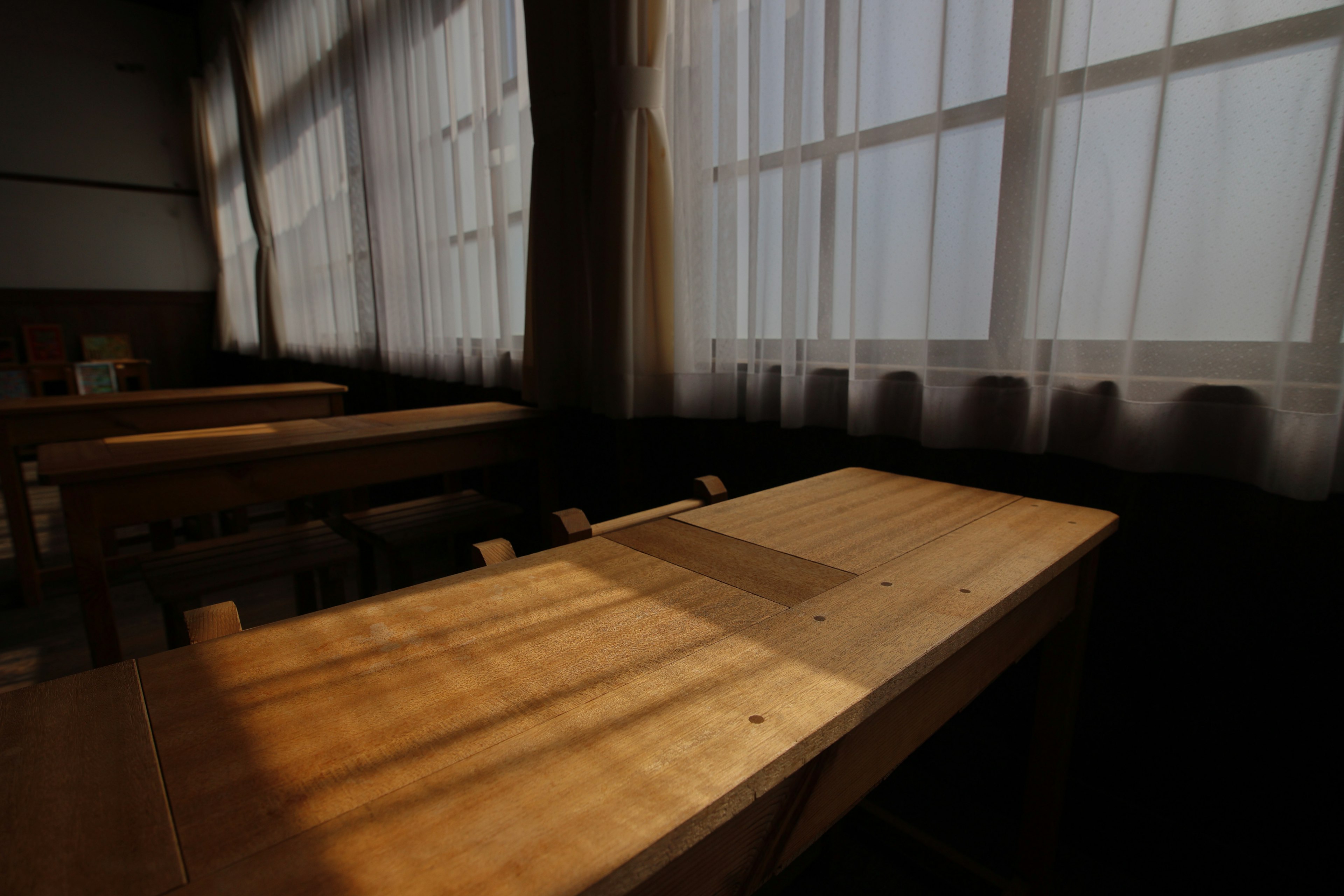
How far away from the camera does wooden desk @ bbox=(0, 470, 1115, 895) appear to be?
351 millimetres

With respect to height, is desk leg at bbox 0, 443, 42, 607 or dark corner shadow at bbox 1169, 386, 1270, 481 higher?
dark corner shadow at bbox 1169, 386, 1270, 481

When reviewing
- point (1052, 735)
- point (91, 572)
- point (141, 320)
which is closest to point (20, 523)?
point (91, 572)

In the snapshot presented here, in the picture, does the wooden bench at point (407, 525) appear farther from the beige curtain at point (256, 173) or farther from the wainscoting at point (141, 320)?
the wainscoting at point (141, 320)

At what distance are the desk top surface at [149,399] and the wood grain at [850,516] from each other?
2.47 metres

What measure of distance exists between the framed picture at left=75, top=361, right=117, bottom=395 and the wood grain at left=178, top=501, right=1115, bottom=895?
7.45 m

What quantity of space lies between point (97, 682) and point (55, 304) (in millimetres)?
7926

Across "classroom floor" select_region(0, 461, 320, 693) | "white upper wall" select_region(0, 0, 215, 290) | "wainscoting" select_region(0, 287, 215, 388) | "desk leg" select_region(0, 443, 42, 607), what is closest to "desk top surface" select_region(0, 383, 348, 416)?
"desk leg" select_region(0, 443, 42, 607)

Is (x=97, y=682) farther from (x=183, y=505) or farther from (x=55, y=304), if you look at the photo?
(x=55, y=304)

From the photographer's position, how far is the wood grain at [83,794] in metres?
0.34

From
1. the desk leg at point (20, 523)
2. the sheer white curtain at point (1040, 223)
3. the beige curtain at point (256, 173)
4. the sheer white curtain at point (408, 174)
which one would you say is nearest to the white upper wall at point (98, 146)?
the beige curtain at point (256, 173)

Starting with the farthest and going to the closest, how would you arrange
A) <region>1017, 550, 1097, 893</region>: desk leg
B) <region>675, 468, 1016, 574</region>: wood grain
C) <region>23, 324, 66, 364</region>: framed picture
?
<region>23, 324, 66, 364</region>: framed picture, <region>1017, 550, 1097, 893</region>: desk leg, <region>675, 468, 1016, 574</region>: wood grain

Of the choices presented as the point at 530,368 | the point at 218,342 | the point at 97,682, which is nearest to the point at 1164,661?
the point at 97,682

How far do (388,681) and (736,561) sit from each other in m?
0.41

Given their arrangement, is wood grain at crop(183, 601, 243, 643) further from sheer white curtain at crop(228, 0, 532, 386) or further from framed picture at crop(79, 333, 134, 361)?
framed picture at crop(79, 333, 134, 361)
